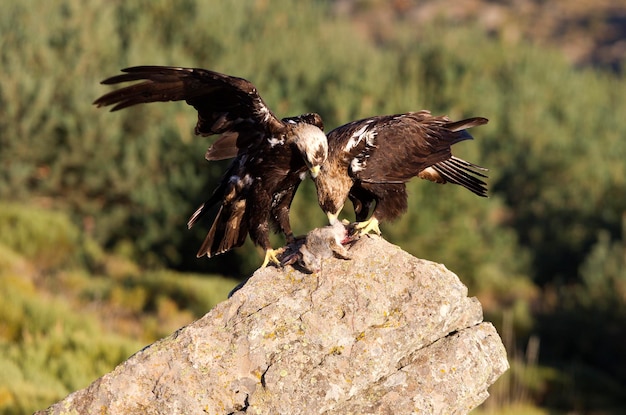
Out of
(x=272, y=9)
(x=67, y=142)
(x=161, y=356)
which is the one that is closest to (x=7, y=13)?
(x=67, y=142)

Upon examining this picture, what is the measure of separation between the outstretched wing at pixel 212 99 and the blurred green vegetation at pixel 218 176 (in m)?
2.08

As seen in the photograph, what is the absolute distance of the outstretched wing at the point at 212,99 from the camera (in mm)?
5055

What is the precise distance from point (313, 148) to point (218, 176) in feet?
32.2

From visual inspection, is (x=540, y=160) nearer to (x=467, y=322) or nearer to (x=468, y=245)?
(x=468, y=245)

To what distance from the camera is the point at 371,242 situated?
459cm

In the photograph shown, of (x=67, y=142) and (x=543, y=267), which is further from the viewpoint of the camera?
(x=543, y=267)

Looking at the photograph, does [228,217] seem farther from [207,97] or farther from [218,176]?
[218,176]

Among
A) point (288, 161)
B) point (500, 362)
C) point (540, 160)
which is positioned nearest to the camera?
point (500, 362)

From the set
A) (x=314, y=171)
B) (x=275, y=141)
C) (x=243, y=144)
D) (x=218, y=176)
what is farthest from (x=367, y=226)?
(x=218, y=176)

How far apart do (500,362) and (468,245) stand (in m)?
10.9

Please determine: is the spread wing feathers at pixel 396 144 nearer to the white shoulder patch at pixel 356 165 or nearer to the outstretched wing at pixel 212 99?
the white shoulder patch at pixel 356 165

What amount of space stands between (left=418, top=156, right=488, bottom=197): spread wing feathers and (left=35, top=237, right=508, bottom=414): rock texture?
1.64 meters

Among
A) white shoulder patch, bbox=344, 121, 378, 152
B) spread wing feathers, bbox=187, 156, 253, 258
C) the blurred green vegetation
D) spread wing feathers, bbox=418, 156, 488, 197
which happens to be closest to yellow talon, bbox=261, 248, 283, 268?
spread wing feathers, bbox=187, 156, 253, 258

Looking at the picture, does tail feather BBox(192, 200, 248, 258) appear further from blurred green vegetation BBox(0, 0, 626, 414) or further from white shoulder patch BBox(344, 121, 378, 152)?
blurred green vegetation BBox(0, 0, 626, 414)
